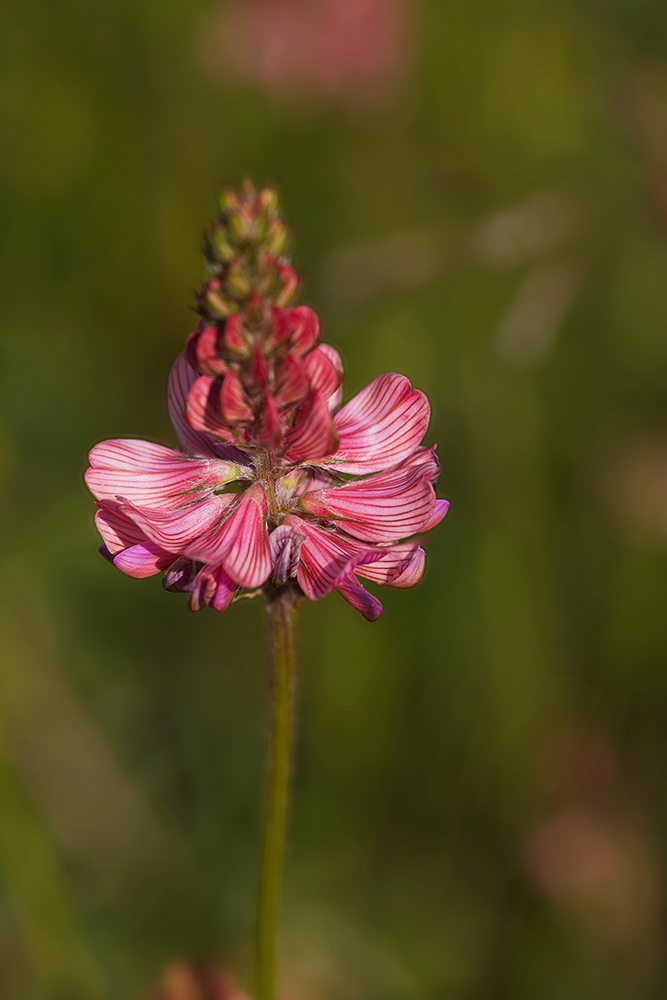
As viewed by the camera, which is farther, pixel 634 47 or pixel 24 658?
pixel 634 47

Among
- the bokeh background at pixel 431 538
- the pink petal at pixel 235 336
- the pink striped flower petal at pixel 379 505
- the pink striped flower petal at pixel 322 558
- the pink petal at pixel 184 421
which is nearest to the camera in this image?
the pink petal at pixel 235 336

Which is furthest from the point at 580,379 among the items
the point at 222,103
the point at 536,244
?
the point at 222,103

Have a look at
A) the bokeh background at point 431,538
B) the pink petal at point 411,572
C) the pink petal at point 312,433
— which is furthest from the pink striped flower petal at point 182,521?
the bokeh background at point 431,538

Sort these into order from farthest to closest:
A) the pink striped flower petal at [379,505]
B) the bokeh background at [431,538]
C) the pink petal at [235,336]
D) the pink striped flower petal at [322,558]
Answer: the bokeh background at [431,538] < the pink striped flower petal at [379,505] < the pink striped flower petal at [322,558] < the pink petal at [235,336]

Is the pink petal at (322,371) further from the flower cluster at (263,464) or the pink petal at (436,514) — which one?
the pink petal at (436,514)

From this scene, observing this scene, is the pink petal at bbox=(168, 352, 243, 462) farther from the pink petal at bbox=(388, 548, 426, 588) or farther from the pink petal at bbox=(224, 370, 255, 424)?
the pink petal at bbox=(388, 548, 426, 588)

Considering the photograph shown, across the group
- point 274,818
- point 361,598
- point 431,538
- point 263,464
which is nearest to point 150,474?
point 263,464

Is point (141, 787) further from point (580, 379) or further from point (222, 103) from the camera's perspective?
point (222, 103)
